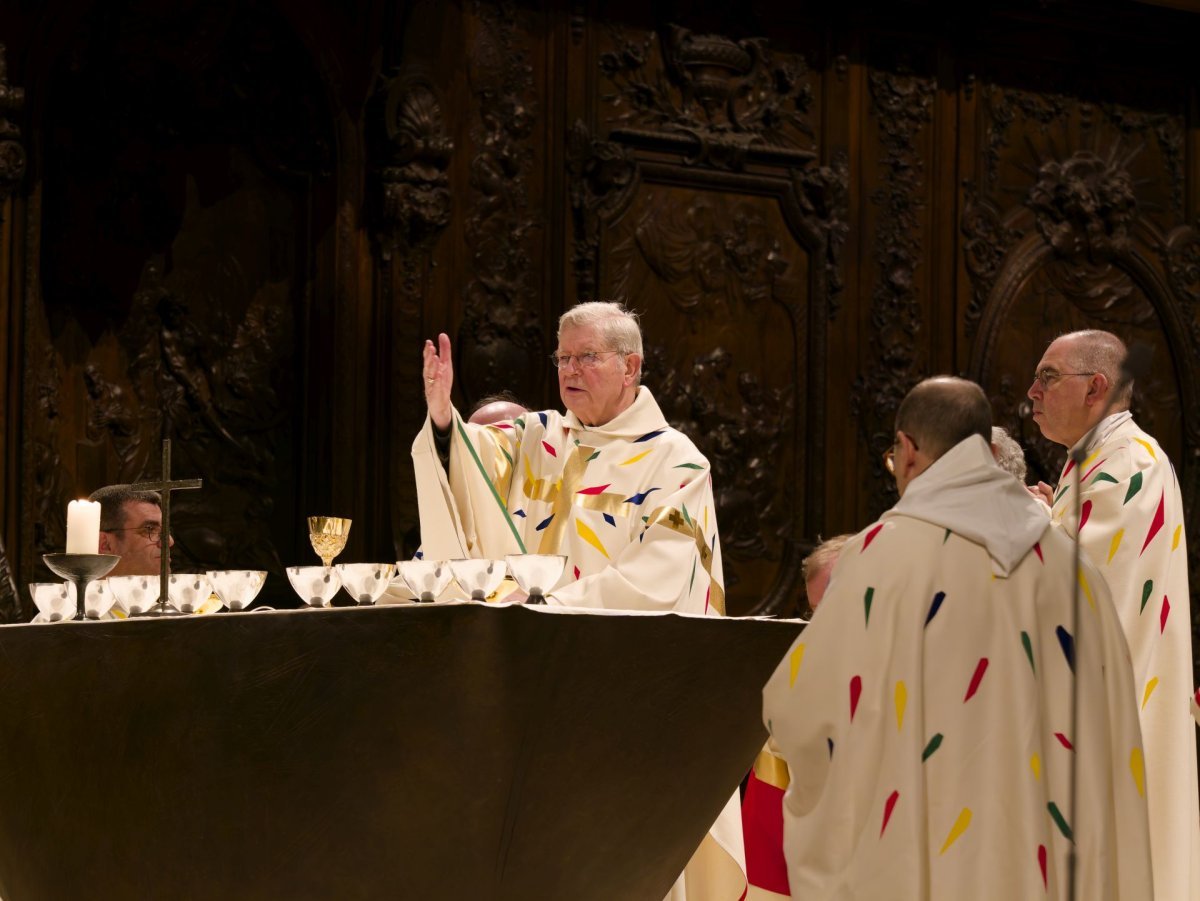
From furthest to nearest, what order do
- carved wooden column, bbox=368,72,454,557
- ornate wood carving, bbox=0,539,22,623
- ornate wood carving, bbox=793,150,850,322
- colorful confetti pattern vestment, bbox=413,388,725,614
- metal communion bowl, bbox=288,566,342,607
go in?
ornate wood carving, bbox=793,150,850,322
carved wooden column, bbox=368,72,454,557
ornate wood carving, bbox=0,539,22,623
colorful confetti pattern vestment, bbox=413,388,725,614
metal communion bowl, bbox=288,566,342,607

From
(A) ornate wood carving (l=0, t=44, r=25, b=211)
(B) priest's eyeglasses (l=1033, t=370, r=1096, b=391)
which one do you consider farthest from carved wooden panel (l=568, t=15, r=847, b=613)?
(B) priest's eyeglasses (l=1033, t=370, r=1096, b=391)

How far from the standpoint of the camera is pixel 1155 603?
4.95 metres

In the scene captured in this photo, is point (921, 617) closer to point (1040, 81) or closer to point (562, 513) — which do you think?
point (562, 513)

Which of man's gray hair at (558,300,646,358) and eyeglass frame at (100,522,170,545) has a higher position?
man's gray hair at (558,300,646,358)

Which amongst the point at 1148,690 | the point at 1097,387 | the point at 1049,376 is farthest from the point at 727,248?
the point at 1148,690

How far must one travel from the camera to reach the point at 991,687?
3.29 m

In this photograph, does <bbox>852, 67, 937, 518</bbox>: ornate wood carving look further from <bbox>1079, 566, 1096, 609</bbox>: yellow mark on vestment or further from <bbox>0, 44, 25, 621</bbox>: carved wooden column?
<bbox>1079, 566, 1096, 609</bbox>: yellow mark on vestment

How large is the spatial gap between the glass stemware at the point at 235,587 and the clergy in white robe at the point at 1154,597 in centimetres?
253

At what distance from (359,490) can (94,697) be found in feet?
14.4

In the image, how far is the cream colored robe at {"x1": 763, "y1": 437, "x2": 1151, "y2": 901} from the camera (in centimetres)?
327

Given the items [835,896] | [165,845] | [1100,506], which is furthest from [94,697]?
[1100,506]

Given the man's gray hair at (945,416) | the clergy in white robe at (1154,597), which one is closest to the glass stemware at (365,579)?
the man's gray hair at (945,416)

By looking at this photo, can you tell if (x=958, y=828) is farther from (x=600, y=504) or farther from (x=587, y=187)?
(x=587, y=187)

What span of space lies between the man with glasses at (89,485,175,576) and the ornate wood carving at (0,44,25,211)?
1618 mm
